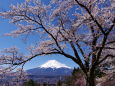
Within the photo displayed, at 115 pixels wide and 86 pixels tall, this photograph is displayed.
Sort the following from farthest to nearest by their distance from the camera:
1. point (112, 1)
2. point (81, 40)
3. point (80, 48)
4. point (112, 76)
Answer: point (112, 76)
point (80, 48)
point (81, 40)
point (112, 1)

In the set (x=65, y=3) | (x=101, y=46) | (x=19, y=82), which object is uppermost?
(x=65, y=3)

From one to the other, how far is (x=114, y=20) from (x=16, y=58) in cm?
542

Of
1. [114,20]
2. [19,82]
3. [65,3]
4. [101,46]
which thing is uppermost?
[65,3]

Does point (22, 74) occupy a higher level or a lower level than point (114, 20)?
lower

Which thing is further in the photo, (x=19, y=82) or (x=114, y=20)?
(x=19, y=82)

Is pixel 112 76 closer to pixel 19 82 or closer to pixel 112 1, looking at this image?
pixel 19 82

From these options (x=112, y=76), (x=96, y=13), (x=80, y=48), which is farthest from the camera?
(x=112, y=76)

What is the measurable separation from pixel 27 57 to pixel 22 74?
3.94 ft

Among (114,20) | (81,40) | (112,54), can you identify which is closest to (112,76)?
(112,54)

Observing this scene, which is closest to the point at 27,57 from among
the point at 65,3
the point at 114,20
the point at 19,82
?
the point at 19,82

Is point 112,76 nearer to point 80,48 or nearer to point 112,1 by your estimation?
point 80,48

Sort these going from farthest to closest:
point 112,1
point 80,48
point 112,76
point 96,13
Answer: point 112,76 → point 80,48 → point 96,13 → point 112,1

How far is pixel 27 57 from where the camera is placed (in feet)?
49.0

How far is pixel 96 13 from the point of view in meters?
12.6
